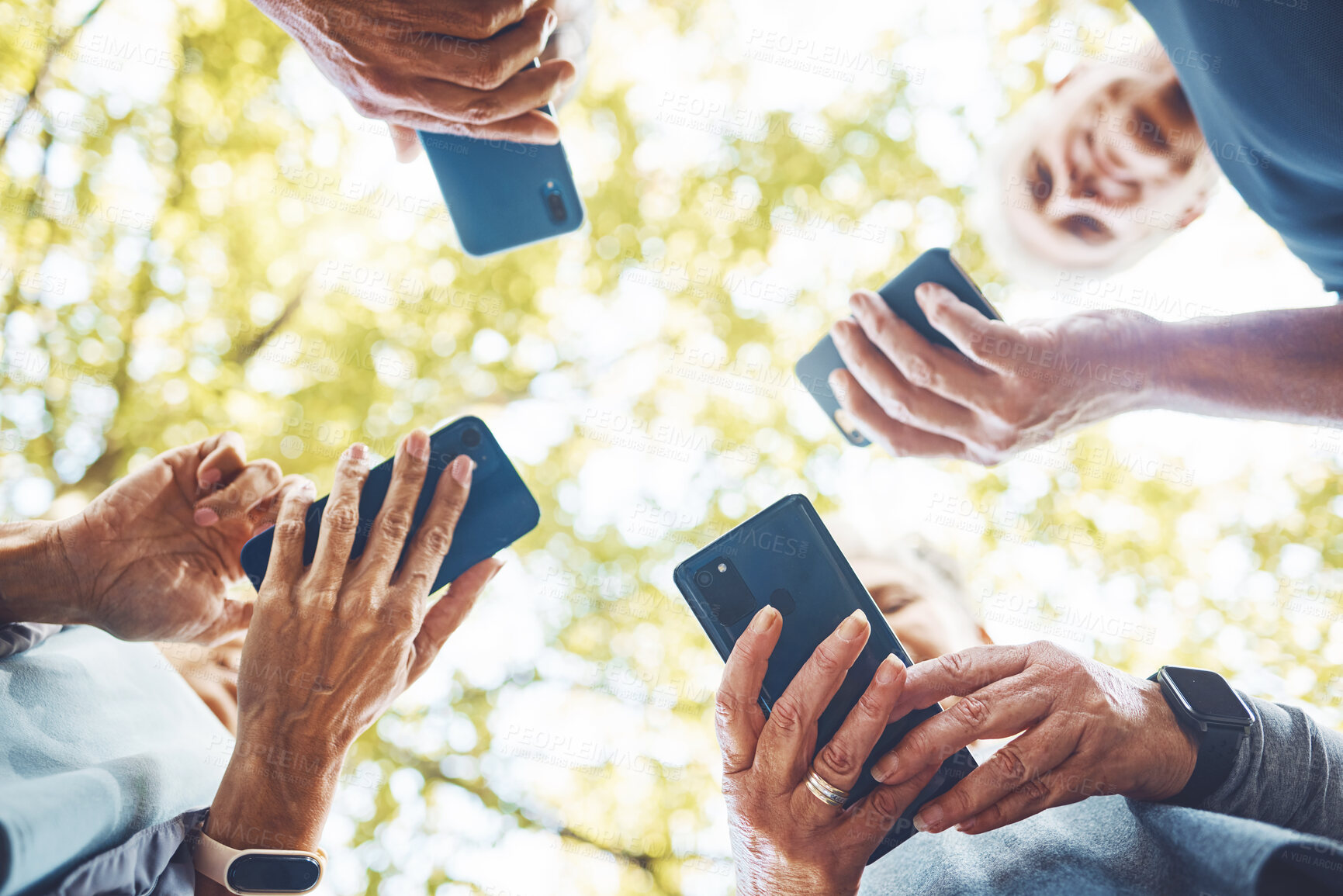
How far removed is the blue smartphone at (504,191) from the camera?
2295 mm

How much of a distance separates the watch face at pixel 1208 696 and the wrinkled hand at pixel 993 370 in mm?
842

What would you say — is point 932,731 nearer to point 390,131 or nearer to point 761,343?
point 390,131

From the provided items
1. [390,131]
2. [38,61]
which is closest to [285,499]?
[390,131]

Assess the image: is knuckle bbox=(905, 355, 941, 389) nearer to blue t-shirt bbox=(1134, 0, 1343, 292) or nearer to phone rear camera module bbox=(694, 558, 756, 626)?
phone rear camera module bbox=(694, 558, 756, 626)

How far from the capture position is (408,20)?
65.4 inches

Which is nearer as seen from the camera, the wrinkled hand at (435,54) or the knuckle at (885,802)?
the knuckle at (885,802)

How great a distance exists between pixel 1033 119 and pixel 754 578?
2.51 m

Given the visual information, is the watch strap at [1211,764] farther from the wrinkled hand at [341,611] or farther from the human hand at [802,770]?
the wrinkled hand at [341,611]

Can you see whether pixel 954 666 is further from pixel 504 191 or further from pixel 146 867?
pixel 504 191

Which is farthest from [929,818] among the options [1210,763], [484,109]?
[484,109]

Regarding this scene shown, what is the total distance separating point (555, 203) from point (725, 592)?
1585mm

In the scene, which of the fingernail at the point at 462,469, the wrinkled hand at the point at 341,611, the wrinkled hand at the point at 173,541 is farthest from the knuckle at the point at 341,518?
the wrinkled hand at the point at 173,541

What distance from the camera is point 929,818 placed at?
4.56 ft

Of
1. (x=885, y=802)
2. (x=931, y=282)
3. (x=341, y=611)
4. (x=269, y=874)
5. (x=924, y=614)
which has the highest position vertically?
(x=931, y=282)
